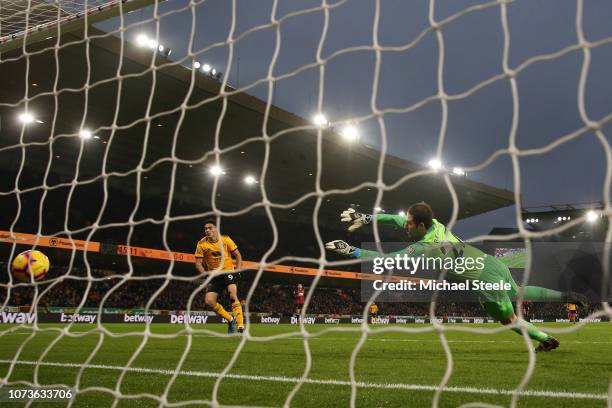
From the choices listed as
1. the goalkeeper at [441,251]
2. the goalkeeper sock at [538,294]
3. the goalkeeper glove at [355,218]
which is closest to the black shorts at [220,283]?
the goalkeeper at [441,251]

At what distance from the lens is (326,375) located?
421cm

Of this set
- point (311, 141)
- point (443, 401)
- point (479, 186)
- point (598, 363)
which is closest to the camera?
point (443, 401)

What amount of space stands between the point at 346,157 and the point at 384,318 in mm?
10996

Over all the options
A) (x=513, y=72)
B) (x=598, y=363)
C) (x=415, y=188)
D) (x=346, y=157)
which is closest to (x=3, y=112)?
(x=346, y=157)

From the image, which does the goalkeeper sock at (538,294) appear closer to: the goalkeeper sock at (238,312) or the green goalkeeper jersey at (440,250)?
the green goalkeeper jersey at (440,250)

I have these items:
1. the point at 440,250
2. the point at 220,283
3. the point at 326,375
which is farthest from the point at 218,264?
the point at 326,375

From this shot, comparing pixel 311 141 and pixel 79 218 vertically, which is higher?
pixel 311 141

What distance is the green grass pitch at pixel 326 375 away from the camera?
320 cm

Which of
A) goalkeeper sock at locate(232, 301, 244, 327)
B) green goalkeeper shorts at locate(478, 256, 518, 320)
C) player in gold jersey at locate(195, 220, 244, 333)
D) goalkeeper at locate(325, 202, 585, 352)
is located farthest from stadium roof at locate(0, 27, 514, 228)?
green goalkeeper shorts at locate(478, 256, 518, 320)

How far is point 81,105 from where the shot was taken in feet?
57.3

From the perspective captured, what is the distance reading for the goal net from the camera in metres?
2.60

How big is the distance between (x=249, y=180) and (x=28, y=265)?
2268 centimetres

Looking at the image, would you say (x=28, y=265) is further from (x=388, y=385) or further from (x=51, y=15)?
(x=388, y=385)

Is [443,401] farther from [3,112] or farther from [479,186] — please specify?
[479,186]
